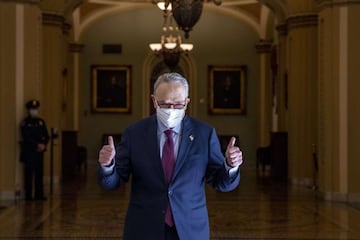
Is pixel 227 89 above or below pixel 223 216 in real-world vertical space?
above

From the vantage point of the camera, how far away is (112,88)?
85.4 ft

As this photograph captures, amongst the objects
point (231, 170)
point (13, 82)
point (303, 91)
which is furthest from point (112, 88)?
point (231, 170)

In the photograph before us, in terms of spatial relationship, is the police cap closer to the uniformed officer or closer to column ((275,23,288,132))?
the uniformed officer

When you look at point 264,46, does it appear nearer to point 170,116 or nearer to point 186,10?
point 186,10

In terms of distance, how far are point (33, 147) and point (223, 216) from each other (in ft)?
12.2

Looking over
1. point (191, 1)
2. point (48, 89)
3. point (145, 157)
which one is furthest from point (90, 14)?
point (145, 157)

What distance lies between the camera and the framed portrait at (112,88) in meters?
25.9

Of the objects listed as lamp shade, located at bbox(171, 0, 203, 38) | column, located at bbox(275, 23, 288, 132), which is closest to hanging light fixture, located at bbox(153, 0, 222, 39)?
lamp shade, located at bbox(171, 0, 203, 38)

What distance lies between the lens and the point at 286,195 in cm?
1530

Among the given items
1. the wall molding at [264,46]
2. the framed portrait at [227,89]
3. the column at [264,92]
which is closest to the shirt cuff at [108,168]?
the column at [264,92]

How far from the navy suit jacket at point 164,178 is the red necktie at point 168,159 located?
29 millimetres

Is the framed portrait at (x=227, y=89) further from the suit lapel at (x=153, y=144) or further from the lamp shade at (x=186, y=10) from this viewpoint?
the suit lapel at (x=153, y=144)

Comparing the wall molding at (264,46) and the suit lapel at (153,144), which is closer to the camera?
the suit lapel at (153,144)

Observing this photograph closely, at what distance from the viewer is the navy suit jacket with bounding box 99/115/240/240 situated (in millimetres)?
4004
